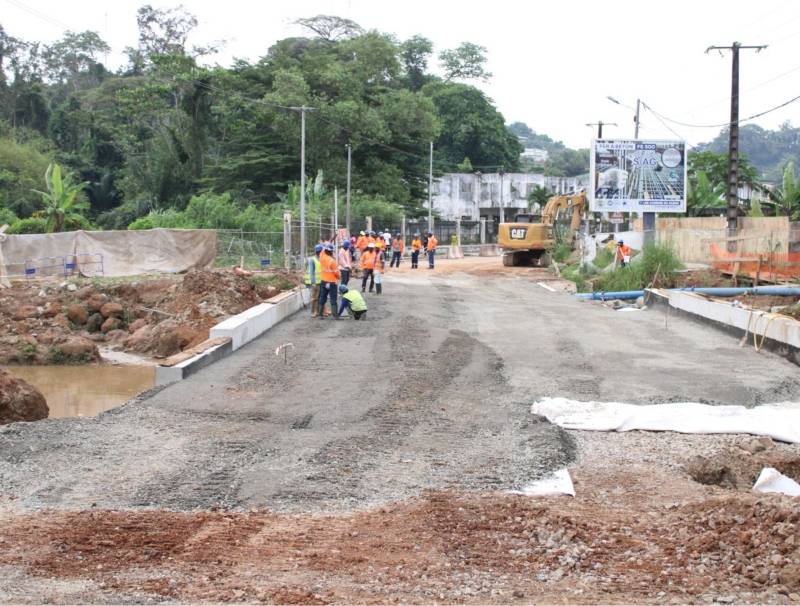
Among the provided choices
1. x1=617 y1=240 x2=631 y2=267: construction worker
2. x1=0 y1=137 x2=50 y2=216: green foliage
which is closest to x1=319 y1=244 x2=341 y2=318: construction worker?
x1=617 y1=240 x2=631 y2=267: construction worker

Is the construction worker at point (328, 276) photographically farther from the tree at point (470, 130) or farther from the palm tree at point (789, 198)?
the tree at point (470, 130)

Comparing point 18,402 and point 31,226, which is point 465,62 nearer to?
point 31,226

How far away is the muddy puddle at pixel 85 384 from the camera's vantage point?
55.6 feet

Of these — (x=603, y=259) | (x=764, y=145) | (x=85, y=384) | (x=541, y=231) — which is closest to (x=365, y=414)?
(x=85, y=384)

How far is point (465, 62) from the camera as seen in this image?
3708 inches

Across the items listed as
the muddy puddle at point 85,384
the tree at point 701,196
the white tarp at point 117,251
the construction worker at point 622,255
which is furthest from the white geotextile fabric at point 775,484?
the tree at point 701,196

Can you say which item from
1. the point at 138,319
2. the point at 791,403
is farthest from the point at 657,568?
the point at 138,319

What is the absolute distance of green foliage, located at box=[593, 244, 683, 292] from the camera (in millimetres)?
27062

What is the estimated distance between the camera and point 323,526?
683cm

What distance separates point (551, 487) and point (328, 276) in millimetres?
→ 12207

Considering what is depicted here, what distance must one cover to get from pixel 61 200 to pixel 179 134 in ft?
74.0

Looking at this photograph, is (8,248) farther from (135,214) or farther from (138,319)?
(135,214)

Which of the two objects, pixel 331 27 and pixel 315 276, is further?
pixel 331 27

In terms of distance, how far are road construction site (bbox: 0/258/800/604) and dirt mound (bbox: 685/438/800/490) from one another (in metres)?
0.03
